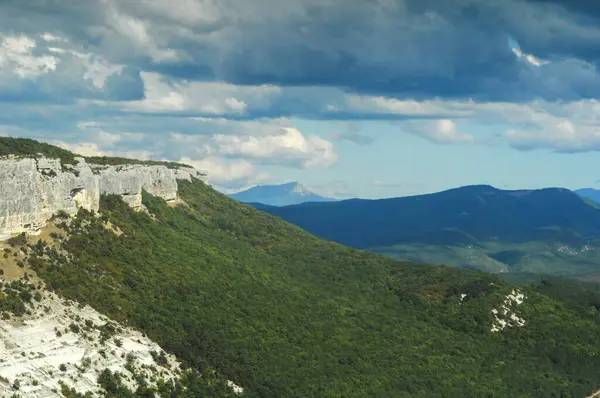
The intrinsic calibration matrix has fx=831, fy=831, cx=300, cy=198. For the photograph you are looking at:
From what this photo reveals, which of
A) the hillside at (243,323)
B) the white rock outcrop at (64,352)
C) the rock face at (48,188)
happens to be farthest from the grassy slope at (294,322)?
the white rock outcrop at (64,352)

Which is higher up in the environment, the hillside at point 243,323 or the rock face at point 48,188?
the rock face at point 48,188

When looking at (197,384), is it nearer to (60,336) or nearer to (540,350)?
(60,336)

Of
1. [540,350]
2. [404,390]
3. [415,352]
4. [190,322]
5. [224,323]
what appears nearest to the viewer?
[190,322]

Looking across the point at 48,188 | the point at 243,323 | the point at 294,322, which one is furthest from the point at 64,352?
the point at 294,322

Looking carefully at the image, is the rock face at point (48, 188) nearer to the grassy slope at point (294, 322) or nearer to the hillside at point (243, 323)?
the hillside at point (243, 323)

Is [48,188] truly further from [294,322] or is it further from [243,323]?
[294,322]

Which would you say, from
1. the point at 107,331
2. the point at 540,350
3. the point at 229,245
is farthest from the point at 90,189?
the point at 540,350
